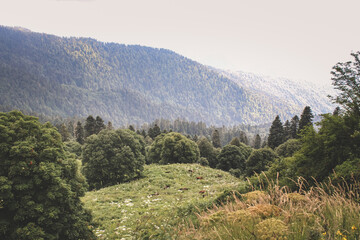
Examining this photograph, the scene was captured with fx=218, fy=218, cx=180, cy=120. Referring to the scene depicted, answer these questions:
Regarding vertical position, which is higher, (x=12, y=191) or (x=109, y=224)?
(x=12, y=191)

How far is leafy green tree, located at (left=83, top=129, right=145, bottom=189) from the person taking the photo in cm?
3472

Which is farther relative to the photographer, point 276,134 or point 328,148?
point 276,134

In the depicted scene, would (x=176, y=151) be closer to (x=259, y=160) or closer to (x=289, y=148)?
(x=259, y=160)

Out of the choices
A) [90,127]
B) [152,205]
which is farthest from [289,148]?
[90,127]

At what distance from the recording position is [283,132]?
6538cm

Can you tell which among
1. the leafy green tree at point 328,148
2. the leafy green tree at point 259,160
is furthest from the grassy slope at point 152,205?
the leafy green tree at point 259,160

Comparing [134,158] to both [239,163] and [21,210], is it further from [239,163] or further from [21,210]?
[239,163]

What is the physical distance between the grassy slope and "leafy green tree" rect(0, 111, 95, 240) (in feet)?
8.01

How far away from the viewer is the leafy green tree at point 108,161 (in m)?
34.7

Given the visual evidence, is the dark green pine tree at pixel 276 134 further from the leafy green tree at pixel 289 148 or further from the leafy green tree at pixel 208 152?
the leafy green tree at pixel 208 152

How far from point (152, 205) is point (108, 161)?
63.1 ft

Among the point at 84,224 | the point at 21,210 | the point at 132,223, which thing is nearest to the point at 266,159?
the point at 132,223

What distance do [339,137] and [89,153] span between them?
34418 millimetres

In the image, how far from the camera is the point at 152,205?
18.4 m
